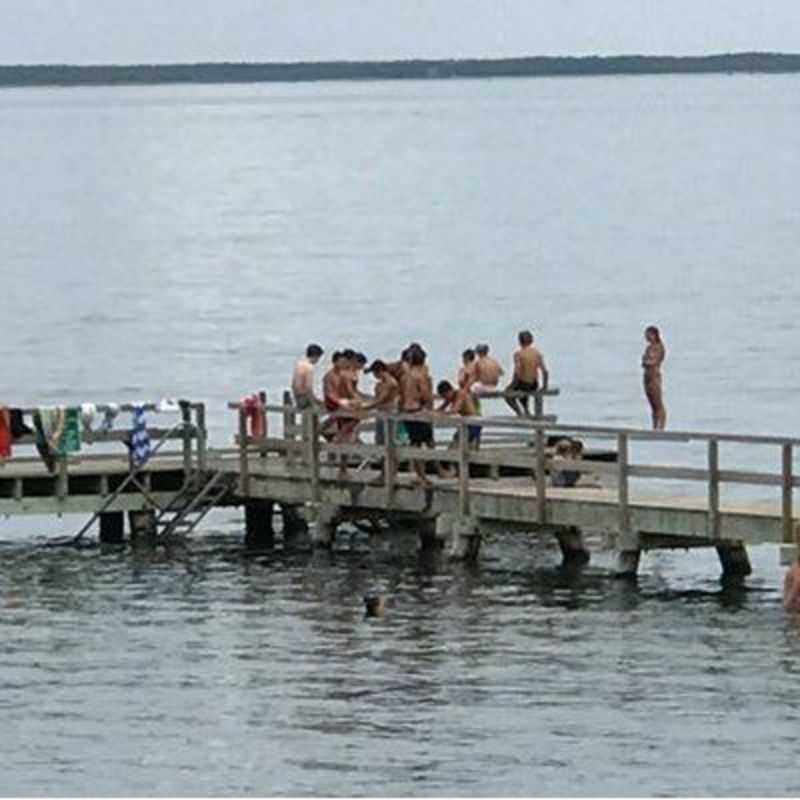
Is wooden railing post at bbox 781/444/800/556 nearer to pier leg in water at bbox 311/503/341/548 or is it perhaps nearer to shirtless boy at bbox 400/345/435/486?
shirtless boy at bbox 400/345/435/486

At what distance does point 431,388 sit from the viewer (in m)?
36.9

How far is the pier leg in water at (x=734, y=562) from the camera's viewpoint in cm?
3494

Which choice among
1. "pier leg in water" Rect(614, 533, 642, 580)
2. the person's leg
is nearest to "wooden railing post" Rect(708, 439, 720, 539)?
"pier leg in water" Rect(614, 533, 642, 580)

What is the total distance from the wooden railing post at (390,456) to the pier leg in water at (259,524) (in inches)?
112

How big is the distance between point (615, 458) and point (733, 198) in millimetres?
123259

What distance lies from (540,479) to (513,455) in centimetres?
105

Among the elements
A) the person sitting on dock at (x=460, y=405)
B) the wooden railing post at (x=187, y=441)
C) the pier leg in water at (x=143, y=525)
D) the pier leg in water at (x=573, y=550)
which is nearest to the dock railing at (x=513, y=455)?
the person sitting on dock at (x=460, y=405)

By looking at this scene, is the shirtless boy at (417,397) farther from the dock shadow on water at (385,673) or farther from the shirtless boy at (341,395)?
the dock shadow on water at (385,673)

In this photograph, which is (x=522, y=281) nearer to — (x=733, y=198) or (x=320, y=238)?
(x=320, y=238)

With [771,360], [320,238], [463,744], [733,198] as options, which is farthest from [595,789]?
[733,198]

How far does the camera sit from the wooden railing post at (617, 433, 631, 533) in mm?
33875

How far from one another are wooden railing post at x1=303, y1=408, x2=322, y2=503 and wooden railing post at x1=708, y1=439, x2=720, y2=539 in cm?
505

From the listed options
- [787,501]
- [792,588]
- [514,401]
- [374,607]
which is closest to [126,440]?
[514,401]

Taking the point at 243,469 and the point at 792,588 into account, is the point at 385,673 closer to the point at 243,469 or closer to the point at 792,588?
the point at 792,588
